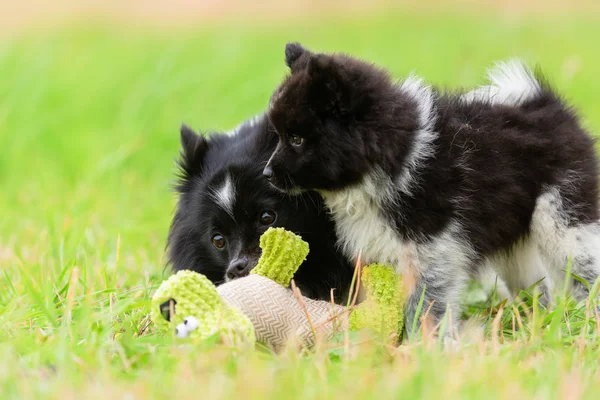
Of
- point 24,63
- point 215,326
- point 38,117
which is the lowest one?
point 215,326

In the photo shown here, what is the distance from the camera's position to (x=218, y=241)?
158 inches

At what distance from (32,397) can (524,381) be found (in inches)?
62.9

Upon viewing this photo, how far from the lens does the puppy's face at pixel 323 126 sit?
11.3 feet

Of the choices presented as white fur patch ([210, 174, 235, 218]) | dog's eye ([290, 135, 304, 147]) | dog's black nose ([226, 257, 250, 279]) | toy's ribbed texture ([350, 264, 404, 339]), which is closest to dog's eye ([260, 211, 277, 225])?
white fur patch ([210, 174, 235, 218])

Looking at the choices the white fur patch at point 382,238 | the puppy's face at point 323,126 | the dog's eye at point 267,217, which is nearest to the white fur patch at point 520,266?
the white fur patch at point 382,238

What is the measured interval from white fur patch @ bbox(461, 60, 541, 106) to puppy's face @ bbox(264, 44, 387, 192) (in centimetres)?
88

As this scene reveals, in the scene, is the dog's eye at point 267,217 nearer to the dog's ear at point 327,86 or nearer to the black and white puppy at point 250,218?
the black and white puppy at point 250,218

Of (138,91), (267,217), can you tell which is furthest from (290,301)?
(138,91)

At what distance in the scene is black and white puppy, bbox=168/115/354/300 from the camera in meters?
3.84

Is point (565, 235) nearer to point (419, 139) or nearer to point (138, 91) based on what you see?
point (419, 139)

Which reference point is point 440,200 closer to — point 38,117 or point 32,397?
point 32,397

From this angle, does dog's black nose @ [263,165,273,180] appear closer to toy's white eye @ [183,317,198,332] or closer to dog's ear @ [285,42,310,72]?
dog's ear @ [285,42,310,72]

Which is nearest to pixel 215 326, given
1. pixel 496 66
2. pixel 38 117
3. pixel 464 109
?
pixel 464 109

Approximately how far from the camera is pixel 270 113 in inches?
143
